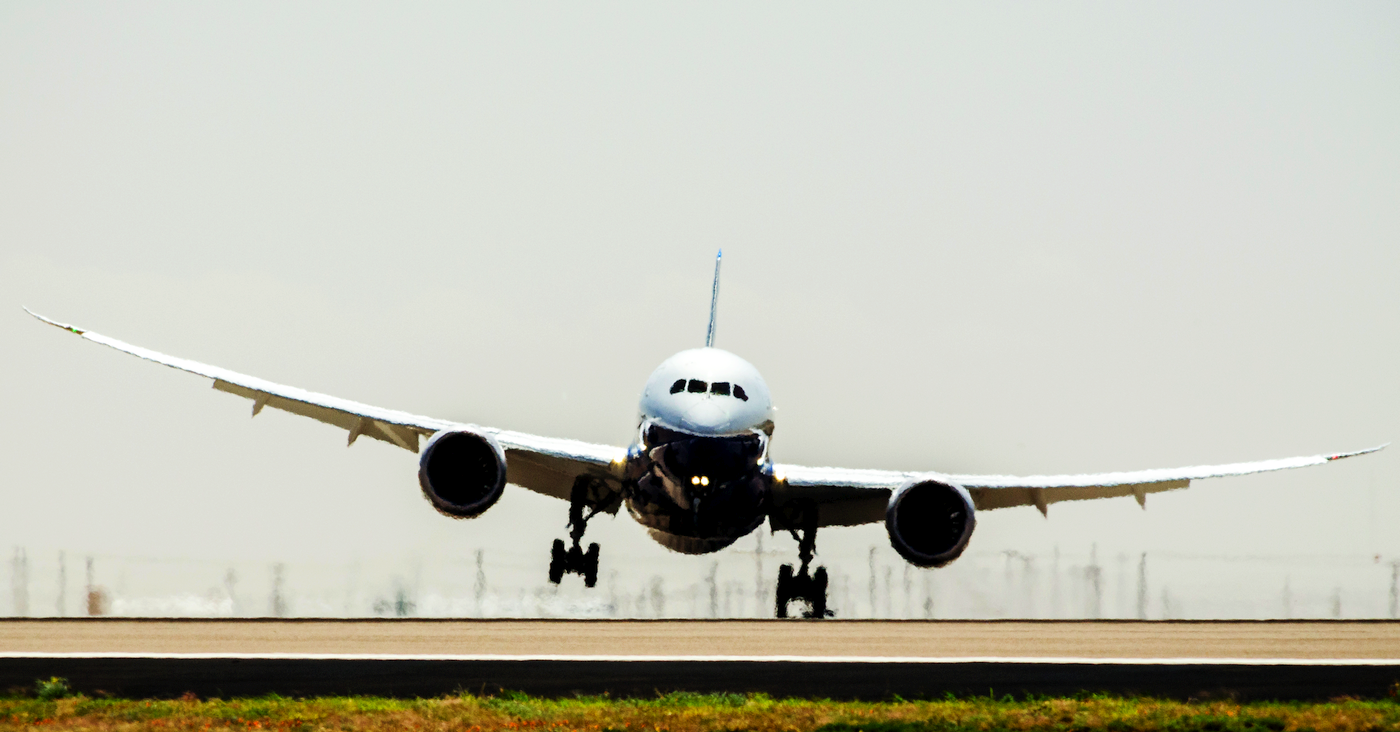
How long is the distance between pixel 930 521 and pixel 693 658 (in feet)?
26.9

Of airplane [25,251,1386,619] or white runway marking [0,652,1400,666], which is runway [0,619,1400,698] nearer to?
white runway marking [0,652,1400,666]

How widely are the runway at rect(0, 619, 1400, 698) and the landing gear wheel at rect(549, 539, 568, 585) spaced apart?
1521mm

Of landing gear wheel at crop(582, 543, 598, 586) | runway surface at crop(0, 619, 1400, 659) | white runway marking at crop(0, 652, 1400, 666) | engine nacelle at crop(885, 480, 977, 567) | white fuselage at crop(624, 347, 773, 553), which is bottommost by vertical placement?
runway surface at crop(0, 619, 1400, 659)

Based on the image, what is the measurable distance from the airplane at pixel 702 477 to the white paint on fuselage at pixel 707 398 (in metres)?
0.03

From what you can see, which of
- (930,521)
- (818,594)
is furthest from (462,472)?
(818,594)

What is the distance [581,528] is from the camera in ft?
119

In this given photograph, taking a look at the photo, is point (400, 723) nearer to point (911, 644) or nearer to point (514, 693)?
point (514, 693)

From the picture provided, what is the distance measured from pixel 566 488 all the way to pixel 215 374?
9.15 m

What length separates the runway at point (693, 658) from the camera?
73.5 ft

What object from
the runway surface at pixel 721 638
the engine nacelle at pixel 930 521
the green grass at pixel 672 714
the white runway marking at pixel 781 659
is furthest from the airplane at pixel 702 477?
the green grass at pixel 672 714

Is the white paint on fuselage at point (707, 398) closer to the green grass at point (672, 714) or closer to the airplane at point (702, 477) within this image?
the airplane at point (702, 477)

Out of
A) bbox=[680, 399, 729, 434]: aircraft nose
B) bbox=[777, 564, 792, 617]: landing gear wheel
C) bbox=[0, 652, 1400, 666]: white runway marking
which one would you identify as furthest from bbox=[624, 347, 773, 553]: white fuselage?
bbox=[777, 564, 792, 617]: landing gear wheel

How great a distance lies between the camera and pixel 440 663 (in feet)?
82.5

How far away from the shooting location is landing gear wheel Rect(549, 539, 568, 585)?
3684 cm
